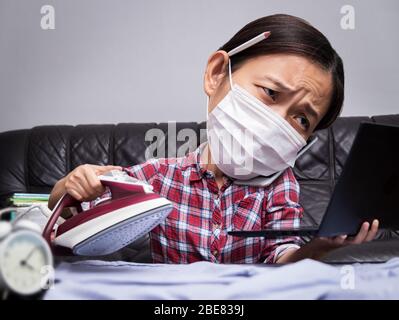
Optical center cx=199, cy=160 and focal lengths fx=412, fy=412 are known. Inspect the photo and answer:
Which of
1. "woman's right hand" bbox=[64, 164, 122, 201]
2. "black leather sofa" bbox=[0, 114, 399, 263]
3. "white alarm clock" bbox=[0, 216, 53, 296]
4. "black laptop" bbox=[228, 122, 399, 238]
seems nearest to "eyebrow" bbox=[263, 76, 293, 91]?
"black laptop" bbox=[228, 122, 399, 238]

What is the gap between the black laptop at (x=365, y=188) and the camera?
506 millimetres

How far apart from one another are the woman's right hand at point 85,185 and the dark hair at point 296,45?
0.40 m

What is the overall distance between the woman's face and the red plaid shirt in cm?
16

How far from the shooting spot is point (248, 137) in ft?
2.61

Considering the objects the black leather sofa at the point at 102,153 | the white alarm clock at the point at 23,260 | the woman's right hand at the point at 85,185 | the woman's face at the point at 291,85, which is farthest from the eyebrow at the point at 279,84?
the black leather sofa at the point at 102,153

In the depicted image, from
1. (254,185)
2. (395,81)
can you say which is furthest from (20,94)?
(395,81)

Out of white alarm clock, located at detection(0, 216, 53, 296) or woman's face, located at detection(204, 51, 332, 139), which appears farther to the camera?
woman's face, located at detection(204, 51, 332, 139)

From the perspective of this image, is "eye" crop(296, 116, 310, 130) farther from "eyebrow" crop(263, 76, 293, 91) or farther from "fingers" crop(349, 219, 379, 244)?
"fingers" crop(349, 219, 379, 244)

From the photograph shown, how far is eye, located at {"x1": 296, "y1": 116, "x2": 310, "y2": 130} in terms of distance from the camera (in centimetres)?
79

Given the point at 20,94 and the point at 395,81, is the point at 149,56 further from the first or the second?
the point at 395,81

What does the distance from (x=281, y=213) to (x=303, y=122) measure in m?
0.20

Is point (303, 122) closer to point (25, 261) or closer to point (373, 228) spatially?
point (373, 228)

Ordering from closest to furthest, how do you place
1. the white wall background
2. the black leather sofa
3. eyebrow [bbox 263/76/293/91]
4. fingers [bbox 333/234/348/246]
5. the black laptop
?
the black laptop < fingers [bbox 333/234/348/246] < eyebrow [bbox 263/76/293/91] < the black leather sofa < the white wall background
